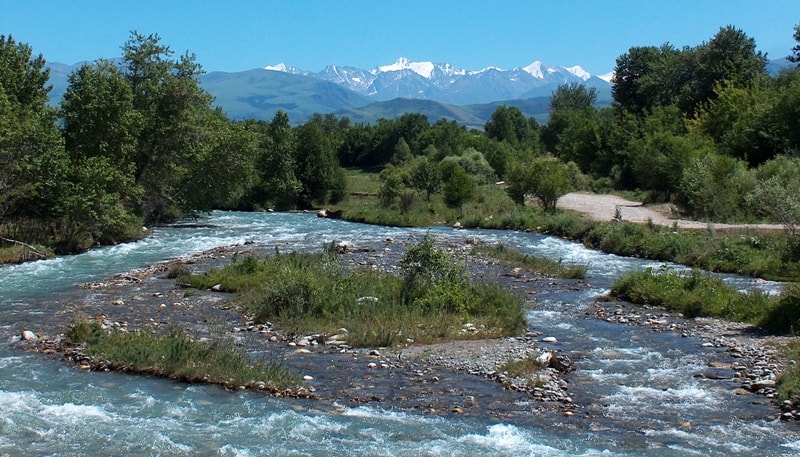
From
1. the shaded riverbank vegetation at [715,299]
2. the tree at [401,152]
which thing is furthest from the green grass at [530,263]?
the tree at [401,152]

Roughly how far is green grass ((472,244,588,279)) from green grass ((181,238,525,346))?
6.31 metres

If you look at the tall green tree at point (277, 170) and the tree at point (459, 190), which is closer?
the tree at point (459, 190)

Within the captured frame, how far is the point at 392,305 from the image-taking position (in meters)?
18.2

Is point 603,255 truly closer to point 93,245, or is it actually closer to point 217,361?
point 217,361

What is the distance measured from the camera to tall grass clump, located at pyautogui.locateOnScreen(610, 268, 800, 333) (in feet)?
57.6

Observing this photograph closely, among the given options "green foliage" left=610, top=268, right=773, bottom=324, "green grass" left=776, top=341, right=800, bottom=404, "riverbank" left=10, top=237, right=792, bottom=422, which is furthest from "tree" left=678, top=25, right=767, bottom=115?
"green grass" left=776, top=341, right=800, bottom=404

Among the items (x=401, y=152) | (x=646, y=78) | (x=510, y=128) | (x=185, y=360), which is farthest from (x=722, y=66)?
(x=185, y=360)

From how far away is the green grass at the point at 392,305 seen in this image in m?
16.9

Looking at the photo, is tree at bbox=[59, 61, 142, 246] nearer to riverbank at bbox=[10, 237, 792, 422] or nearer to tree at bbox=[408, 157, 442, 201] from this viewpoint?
riverbank at bbox=[10, 237, 792, 422]

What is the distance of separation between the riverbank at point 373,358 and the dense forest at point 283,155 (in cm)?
1126

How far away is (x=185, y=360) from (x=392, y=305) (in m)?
5.77

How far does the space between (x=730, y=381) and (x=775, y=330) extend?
15.0 feet

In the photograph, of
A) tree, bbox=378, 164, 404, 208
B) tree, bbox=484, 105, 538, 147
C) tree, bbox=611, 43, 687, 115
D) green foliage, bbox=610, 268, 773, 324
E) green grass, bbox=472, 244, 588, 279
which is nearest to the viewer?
green foliage, bbox=610, 268, 773, 324

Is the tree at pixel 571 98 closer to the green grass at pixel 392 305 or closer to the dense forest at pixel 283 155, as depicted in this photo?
the dense forest at pixel 283 155
